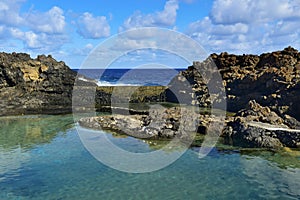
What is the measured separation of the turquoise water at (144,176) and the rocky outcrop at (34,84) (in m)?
20.9

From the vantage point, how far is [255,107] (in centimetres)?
3222

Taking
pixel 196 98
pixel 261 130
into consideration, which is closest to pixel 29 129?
pixel 261 130

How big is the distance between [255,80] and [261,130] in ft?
61.8

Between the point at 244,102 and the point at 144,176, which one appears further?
the point at 244,102

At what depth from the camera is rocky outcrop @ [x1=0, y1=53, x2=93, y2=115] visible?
48250 mm

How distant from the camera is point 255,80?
146ft

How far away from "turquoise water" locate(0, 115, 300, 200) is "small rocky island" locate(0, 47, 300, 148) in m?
3.56

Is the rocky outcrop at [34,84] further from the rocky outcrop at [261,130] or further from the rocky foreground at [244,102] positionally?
the rocky outcrop at [261,130]

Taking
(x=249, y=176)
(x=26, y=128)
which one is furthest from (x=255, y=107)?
(x=26, y=128)

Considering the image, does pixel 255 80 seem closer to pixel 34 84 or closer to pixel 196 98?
pixel 196 98

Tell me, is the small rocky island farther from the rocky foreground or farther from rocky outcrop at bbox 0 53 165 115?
rocky outcrop at bbox 0 53 165 115

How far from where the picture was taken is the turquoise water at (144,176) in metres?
17.6

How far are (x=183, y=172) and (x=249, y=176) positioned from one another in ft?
13.4

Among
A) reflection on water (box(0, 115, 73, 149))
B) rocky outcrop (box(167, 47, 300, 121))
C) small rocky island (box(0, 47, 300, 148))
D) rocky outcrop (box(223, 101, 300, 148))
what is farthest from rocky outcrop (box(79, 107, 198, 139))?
rocky outcrop (box(167, 47, 300, 121))
